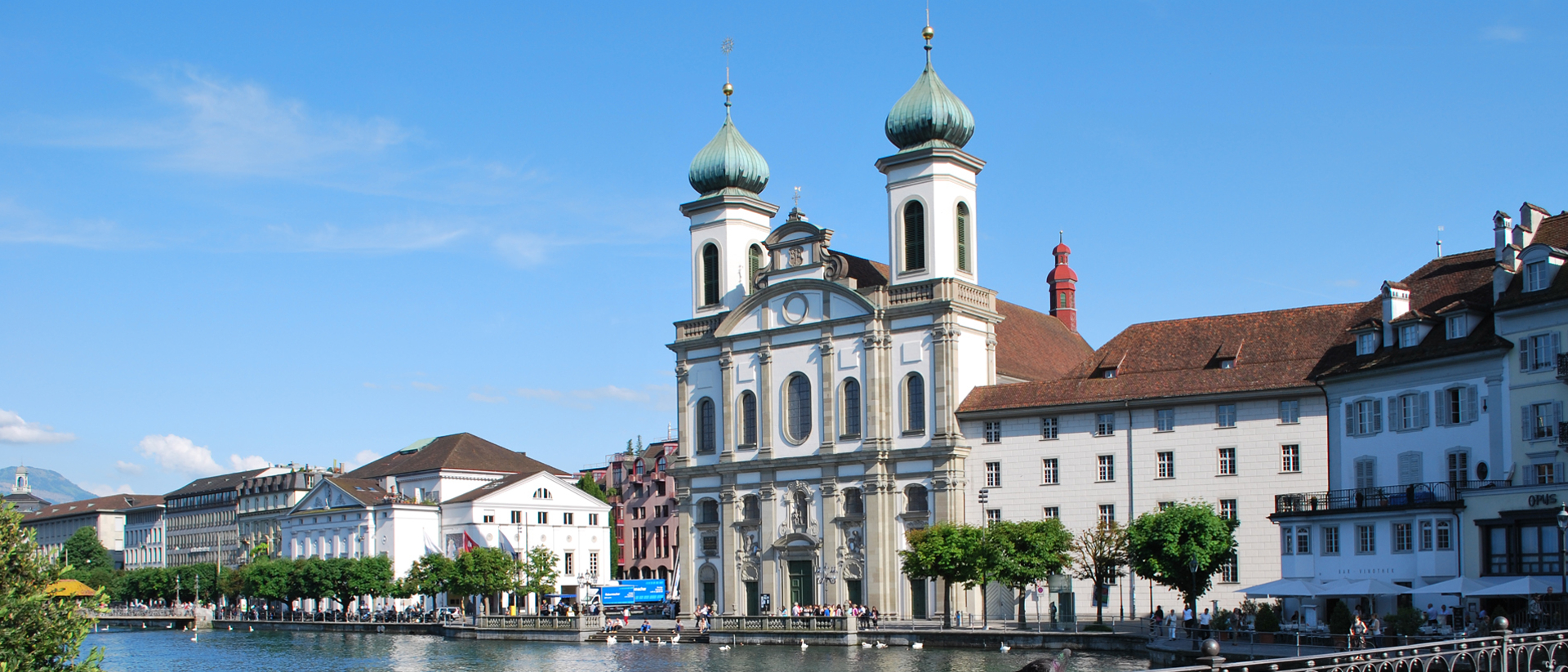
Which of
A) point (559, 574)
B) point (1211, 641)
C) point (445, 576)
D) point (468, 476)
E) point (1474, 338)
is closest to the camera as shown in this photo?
point (1211, 641)

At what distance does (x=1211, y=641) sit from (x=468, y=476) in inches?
4673

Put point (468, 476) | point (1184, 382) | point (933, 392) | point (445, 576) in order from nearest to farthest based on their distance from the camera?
1. point (1184, 382)
2. point (933, 392)
3. point (445, 576)
4. point (468, 476)

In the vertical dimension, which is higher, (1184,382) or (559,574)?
(1184,382)

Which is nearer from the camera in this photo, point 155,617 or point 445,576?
point 445,576

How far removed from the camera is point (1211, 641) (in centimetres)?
1769

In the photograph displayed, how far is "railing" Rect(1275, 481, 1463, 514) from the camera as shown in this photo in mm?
52125

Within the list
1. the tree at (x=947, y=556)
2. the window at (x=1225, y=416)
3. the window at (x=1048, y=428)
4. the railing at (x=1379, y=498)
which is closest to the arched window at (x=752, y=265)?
the window at (x=1048, y=428)

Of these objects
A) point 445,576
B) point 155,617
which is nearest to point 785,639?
point 445,576

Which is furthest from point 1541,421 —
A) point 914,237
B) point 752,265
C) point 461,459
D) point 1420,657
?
point 461,459

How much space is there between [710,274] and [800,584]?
60.8 feet

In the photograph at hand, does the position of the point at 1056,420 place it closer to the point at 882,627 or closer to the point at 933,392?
the point at 933,392

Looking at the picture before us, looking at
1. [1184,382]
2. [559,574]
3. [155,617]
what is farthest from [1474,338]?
[155,617]

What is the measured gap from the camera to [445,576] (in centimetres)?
10869

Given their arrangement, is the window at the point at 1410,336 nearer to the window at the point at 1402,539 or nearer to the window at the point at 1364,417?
the window at the point at 1364,417
